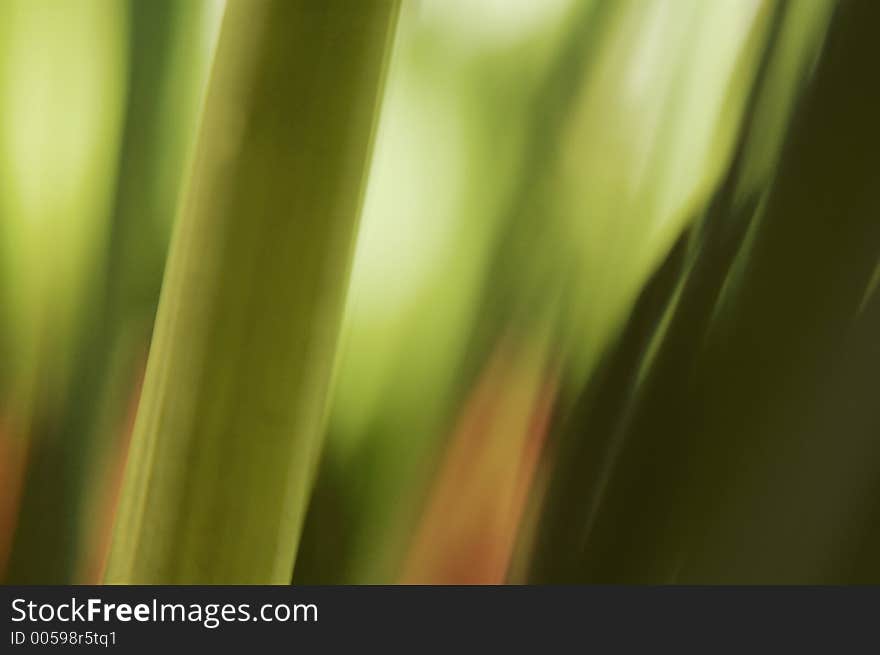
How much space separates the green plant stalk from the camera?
0.57ft

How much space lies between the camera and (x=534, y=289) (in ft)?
0.89

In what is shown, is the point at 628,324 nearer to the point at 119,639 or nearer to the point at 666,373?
Result: the point at 666,373

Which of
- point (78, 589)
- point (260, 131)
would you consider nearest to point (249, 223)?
point (260, 131)

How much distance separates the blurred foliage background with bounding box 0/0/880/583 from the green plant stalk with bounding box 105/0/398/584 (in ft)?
0.27

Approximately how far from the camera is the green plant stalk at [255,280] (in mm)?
173

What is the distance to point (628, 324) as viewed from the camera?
10.7 inches

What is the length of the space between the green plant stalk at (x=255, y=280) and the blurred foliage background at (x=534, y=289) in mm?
82

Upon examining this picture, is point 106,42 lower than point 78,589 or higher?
higher

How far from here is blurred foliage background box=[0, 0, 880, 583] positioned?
0.26 metres

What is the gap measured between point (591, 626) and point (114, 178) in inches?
7.2

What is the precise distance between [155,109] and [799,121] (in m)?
0.18

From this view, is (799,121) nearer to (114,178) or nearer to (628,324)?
(628,324)

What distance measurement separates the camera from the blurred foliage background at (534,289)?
0.84 ft

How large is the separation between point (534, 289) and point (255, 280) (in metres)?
0.12
